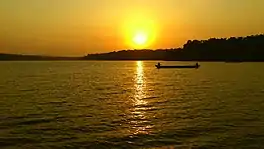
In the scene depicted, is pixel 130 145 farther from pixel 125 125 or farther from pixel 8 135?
pixel 8 135

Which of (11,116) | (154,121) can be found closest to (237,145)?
(154,121)

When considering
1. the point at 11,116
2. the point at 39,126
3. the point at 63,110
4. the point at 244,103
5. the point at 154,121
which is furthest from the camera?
the point at 244,103

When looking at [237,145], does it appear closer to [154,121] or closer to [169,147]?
[169,147]

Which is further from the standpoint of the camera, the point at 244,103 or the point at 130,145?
the point at 244,103

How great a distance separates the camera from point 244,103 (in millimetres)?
43875

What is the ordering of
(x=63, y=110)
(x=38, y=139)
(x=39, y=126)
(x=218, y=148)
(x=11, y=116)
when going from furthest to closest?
(x=63, y=110), (x=11, y=116), (x=39, y=126), (x=38, y=139), (x=218, y=148)

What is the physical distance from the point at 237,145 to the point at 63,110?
21052 millimetres

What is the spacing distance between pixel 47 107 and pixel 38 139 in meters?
16.6

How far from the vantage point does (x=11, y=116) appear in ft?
111

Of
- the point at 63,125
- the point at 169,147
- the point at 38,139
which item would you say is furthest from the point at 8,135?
the point at 169,147

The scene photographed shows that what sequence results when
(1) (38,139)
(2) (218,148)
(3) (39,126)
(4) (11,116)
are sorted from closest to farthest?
(2) (218,148) → (1) (38,139) → (3) (39,126) → (4) (11,116)

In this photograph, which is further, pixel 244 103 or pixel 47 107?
pixel 244 103

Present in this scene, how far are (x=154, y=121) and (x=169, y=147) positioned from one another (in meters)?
9.17

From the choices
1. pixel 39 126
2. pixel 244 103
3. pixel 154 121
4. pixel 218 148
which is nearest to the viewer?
pixel 218 148
